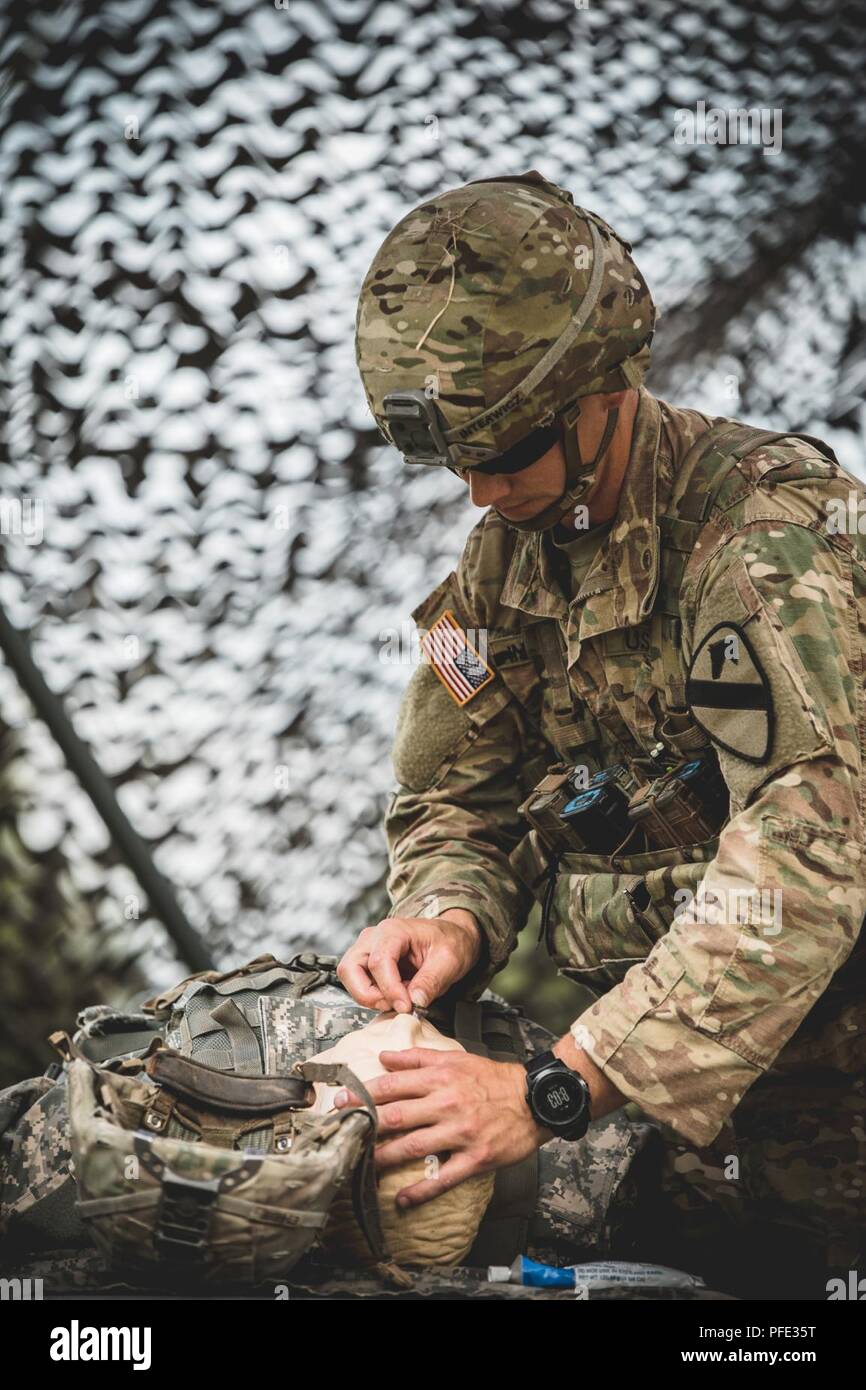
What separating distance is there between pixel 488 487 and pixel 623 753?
1.68 ft

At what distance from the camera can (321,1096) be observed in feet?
6.49

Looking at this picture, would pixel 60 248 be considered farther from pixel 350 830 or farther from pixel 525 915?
pixel 525 915

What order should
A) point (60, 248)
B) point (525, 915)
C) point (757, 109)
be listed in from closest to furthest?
1. point (525, 915)
2. point (60, 248)
3. point (757, 109)

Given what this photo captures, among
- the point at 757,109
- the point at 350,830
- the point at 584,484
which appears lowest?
the point at 350,830

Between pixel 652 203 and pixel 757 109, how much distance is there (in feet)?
1.05

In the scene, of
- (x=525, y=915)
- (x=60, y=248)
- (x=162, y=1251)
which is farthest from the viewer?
(x=60, y=248)

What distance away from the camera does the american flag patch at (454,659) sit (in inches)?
101

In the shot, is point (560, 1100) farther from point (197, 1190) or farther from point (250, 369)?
point (250, 369)

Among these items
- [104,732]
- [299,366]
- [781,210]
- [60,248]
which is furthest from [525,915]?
[781,210]

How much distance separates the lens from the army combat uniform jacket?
1896mm
